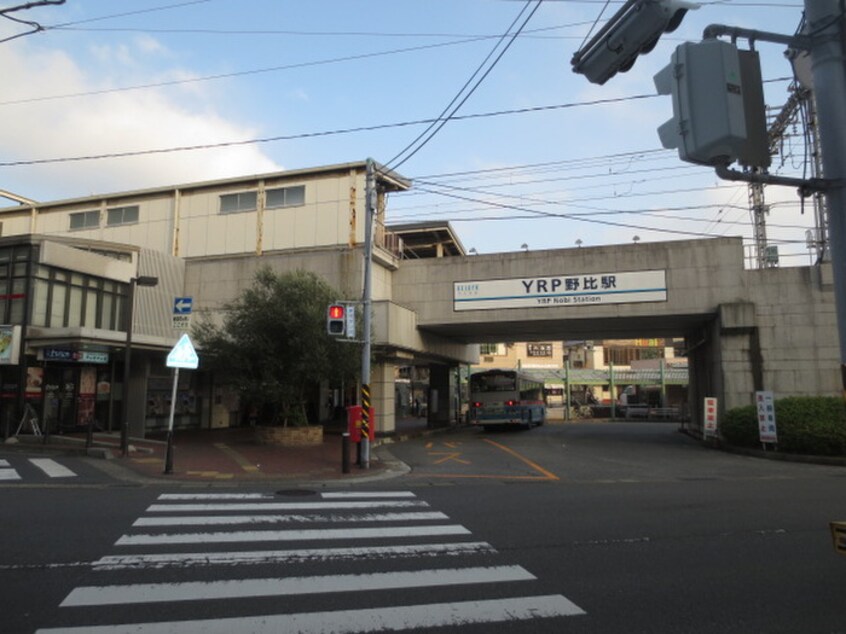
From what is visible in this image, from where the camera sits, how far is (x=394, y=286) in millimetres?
26344

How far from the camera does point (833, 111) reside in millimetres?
4039

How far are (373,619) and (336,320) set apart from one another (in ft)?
35.8

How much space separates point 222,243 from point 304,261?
16.4ft

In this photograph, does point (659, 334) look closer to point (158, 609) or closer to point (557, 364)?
point (158, 609)

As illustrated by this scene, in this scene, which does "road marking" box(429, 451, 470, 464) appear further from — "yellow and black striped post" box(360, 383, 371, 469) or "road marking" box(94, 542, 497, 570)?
"road marking" box(94, 542, 497, 570)

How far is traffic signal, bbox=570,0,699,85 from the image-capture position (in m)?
4.34

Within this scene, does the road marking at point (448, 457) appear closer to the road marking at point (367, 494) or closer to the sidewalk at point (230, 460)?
the sidewalk at point (230, 460)

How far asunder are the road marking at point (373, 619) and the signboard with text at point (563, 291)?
19.1 metres

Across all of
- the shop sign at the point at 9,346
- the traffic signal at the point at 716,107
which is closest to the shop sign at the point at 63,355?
the shop sign at the point at 9,346

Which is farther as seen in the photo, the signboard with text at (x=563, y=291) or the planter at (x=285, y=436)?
the signboard with text at (x=563, y=291)

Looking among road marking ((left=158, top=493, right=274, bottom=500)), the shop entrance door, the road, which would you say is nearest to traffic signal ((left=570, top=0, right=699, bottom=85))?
the road

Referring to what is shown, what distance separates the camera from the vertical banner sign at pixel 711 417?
22159 millimetres

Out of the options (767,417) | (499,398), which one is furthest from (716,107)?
(499,398)

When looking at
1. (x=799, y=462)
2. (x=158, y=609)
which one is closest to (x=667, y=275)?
(x=799, y=462)
